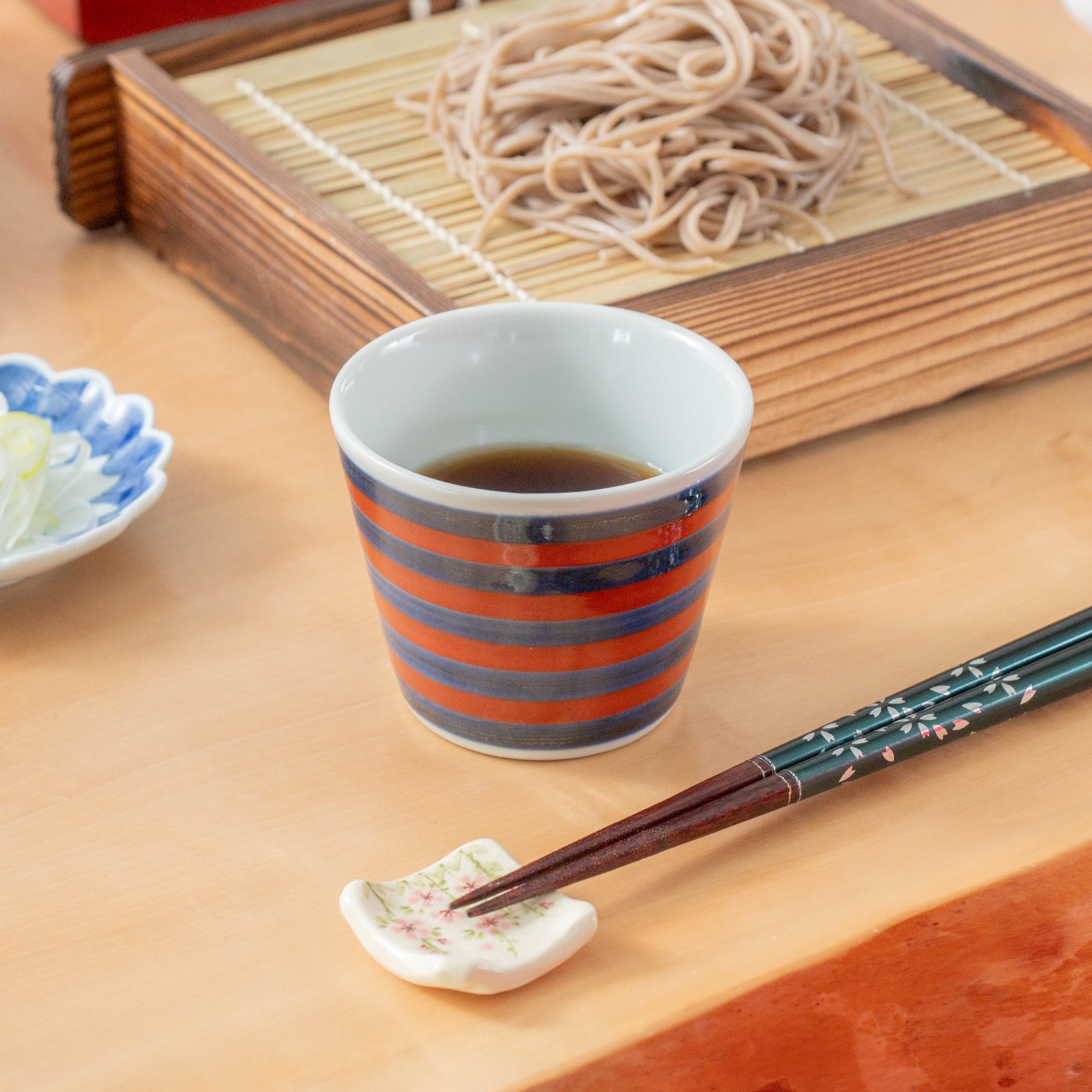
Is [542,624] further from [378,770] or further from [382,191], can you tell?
[382,191]

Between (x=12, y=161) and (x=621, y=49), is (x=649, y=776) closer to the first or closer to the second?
(x=621, y=49)

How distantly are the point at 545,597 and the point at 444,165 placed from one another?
51 centimetres

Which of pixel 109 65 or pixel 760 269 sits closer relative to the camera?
pixel 760 269

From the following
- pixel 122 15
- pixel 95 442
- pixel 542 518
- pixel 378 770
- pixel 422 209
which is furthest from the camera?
pixel 122 15

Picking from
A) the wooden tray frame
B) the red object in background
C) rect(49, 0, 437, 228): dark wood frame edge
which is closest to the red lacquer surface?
the wooden tray frame

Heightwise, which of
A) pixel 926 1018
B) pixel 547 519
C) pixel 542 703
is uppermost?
pixel 547 519

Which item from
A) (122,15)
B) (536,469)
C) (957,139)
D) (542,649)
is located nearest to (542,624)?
(542,649)

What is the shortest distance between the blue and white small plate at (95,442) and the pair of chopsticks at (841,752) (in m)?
0.30

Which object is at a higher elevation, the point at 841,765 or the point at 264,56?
the point at 264,56

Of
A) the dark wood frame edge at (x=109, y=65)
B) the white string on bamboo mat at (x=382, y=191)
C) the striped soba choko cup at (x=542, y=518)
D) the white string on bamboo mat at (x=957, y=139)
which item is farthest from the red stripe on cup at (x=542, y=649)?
the dark wood frame edge at (x=109, y=65)

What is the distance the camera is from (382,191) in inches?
35.9

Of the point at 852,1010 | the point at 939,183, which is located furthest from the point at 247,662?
the point at 939,183

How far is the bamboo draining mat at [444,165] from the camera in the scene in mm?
835

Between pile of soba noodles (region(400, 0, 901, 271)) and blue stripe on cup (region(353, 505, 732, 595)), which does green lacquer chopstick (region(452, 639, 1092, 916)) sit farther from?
pile of soba noodles (region(400, 0, 901, 271))
